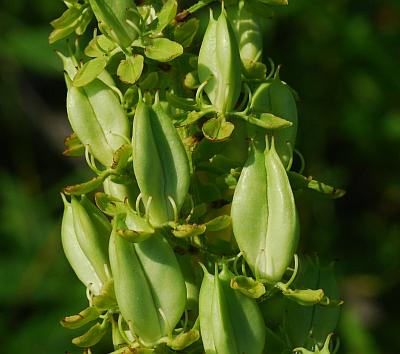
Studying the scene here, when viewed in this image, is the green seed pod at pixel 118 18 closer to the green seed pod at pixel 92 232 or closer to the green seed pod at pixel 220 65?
the green seed pod at pixel 220 65

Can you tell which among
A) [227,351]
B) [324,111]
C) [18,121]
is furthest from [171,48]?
[18,121]

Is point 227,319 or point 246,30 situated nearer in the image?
point 227,319

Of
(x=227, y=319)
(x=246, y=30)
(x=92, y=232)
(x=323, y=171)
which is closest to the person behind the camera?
(x=227, y=319)

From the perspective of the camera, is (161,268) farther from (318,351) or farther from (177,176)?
(318,351)

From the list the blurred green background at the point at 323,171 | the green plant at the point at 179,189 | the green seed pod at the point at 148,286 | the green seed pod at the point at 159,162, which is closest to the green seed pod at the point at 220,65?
the green plant at the point at 179,189

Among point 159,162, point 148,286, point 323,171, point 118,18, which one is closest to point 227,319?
point 148,286

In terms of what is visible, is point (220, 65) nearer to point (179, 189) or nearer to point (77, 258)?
point (179, 189)

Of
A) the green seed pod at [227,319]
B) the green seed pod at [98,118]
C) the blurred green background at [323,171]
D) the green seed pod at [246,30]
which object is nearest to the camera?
the green seed pod at [227,319]
